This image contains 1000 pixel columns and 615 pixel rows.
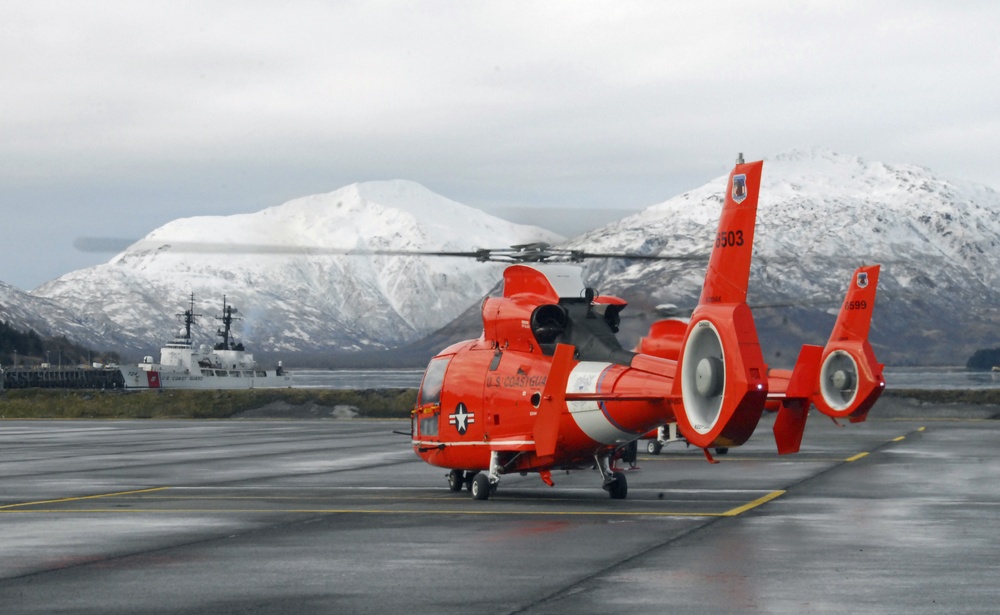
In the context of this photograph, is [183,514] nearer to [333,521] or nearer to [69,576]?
[333,521]

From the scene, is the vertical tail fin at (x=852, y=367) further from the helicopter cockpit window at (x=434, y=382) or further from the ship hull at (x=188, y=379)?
the ship hull at (x=188, y=379)

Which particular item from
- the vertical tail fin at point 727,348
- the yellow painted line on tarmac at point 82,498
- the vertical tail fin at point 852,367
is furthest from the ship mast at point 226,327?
the vertical tail fin at point 727,348

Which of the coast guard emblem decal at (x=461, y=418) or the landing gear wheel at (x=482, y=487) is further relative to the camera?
the coast guard emblem decal at (x=461, y=418)

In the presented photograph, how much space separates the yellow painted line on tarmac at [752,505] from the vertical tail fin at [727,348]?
260 cm

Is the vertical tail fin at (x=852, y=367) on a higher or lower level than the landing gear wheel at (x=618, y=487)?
higher

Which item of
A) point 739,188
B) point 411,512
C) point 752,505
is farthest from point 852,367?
point 411,512

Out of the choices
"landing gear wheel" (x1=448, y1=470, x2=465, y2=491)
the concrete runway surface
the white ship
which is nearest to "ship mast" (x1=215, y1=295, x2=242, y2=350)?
the white ship

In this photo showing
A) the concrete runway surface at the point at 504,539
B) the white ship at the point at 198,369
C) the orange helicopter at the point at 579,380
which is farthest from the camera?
the white ship at the point at 198,369

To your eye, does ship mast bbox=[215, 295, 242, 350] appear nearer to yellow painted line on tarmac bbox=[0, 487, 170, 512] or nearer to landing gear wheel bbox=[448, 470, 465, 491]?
yellow painted line on tarmac bbox=[0, 487, 170, 512]

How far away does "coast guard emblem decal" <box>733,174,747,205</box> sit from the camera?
19078 mm

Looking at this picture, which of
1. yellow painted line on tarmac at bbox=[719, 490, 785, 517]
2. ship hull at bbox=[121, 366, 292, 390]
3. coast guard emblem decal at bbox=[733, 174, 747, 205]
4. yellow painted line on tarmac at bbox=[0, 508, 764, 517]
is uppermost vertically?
coast guard emblem decal at bbox=[733, 174, 747, 205]

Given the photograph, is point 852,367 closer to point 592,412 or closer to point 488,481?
point 488,481

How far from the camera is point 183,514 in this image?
71.4 ft

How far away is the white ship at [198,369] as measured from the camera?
124 m
